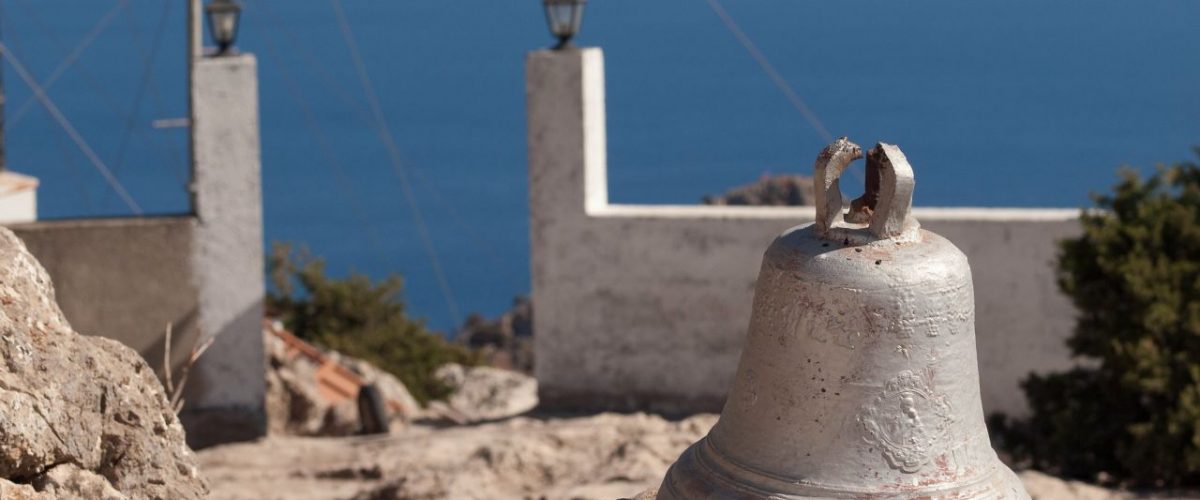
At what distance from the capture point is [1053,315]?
982 cm

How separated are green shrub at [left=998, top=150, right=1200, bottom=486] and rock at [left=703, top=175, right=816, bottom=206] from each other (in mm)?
3773

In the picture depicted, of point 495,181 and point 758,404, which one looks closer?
point 758,404

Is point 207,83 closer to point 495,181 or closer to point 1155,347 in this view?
point 1155,347

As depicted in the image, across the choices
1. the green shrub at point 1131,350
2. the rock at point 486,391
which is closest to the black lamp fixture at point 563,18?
the green shrub at point 1131,350

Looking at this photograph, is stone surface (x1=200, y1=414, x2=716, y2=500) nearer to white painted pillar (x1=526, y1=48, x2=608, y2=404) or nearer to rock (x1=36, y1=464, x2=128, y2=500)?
white painted pillar (x1=526, y1=48, x2=608, y2=404)

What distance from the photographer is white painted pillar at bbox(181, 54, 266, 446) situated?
32.4ft

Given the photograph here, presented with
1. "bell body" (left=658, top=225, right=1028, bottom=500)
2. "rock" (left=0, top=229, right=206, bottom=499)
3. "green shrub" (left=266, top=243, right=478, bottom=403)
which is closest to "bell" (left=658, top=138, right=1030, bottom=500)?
"bell body" (left=658, top=225, right=1028, bottom=500)

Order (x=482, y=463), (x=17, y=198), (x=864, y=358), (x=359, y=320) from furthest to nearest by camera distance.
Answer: (x=359, y=320) < (x=17, y=198) < (x=482, y=463) < (x=864, y=358)

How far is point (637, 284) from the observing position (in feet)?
33.7

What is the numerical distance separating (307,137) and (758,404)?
43.4m

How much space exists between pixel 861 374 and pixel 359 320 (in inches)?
554

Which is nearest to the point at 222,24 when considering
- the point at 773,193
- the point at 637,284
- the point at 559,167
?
the point at 559,167

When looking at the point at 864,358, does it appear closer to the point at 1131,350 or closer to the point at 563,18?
the point at 1131,350

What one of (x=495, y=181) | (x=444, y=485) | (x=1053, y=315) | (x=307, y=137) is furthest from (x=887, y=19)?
(x=444, y=485)
